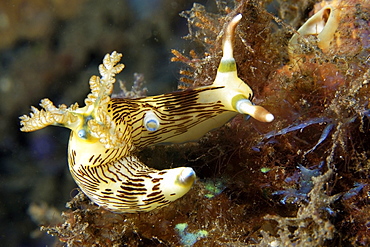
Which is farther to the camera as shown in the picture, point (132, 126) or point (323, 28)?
point (323, 28)

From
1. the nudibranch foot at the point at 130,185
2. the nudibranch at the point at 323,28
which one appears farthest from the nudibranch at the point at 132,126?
the nudibranch at the point at 323,28

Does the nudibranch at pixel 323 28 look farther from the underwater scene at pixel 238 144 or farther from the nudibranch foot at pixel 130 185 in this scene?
the nudibranch foot at pixel 130 185

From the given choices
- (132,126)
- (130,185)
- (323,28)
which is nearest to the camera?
(130,185)

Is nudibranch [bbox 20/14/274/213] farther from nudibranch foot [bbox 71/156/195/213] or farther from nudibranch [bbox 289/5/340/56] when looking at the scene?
nudibranch [bbox 289/5/340/56]

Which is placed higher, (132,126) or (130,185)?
(132,126)

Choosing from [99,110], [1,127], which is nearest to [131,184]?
[99,110]

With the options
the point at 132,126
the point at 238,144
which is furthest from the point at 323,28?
the point at 132,126

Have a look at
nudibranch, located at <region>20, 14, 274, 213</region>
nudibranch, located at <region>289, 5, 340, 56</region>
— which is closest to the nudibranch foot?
nudibranch, located at <region>20, 14, 274, 213</region>

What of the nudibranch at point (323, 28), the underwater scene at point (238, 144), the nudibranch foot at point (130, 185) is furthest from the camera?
the nudibranch at point (323, 28)

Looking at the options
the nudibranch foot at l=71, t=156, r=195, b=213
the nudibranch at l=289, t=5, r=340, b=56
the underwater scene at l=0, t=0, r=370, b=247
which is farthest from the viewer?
the nudibranch at l=289, t=5, r=340, b=56

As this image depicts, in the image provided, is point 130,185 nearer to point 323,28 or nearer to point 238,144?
point 238,144
